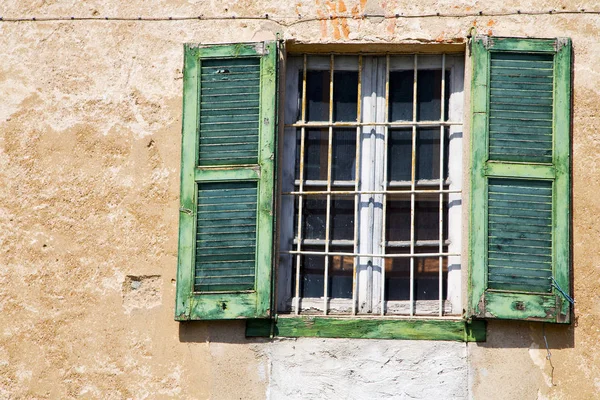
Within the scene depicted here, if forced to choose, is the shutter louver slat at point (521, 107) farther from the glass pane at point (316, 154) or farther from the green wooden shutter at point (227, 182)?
the green wooden shutter at point (227, 182)

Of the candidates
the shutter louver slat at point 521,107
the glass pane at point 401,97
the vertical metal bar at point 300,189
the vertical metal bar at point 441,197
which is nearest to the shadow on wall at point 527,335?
the vertical metal bar at point 441,197

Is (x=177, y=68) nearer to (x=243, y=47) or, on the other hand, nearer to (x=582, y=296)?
(x=243, y=47)

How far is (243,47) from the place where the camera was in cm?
573

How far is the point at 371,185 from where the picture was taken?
18.9 ft

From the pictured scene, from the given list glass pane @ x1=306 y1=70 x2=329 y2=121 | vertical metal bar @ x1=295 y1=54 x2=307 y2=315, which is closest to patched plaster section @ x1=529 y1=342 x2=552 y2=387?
vertical metal bar @ x1=295 y1=54 x2=307 y2=315

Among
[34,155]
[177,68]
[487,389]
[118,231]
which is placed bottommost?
[487,389]

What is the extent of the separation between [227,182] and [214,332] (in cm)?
74

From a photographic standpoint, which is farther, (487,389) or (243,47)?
(243,47)

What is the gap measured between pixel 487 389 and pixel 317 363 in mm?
812

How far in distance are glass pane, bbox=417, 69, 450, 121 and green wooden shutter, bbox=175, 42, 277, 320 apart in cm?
75

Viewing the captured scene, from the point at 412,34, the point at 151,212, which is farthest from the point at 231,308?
the point at 412,34

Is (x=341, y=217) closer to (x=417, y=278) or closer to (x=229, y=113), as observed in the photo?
(x=417, y=278)

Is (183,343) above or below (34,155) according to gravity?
below

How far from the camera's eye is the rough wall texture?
5.42 metres
